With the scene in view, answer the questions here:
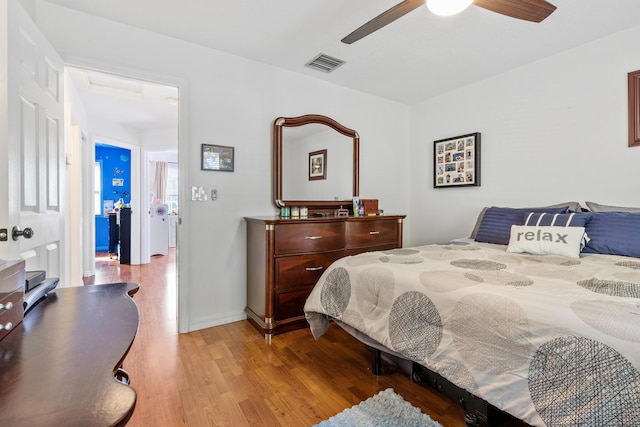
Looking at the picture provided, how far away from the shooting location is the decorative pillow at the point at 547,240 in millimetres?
2065

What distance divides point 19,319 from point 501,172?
11.8 feet

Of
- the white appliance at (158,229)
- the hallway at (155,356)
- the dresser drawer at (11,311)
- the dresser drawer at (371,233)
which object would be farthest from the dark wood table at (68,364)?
the white appliance at (158,229)

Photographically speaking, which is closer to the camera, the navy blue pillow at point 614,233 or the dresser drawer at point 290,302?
the navy blue pillow at point 614,233

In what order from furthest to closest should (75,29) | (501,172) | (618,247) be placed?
(501,172) → (75,29) → (618,247)

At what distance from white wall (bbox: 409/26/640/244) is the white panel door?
11.7 feet

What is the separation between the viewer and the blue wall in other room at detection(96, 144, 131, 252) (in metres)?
6.70

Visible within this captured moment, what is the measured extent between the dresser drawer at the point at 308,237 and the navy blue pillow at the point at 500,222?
1249 mm

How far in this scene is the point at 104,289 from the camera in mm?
1186

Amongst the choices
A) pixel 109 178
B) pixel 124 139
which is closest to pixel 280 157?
pixel 124 139

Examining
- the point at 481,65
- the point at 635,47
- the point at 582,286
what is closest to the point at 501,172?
Answer: the point at 481,65

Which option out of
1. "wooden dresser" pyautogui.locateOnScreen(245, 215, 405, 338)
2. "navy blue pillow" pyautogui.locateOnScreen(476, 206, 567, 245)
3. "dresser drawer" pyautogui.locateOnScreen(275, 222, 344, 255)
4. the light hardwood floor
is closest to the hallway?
the light hardwood floor

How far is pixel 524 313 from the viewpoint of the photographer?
1127 mm

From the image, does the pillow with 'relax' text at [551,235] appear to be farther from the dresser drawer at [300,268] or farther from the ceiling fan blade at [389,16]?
the ceiling fan blade at [389,16]

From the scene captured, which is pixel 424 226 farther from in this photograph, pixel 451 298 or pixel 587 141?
pixel 451 298
